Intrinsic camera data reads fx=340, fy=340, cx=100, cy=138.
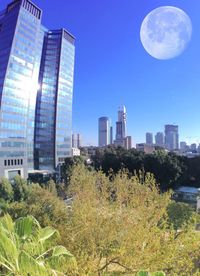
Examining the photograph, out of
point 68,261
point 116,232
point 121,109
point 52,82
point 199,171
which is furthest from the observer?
→ point 121,109

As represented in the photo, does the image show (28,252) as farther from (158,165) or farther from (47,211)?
(158,165)

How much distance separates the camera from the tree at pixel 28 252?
477 centimetres

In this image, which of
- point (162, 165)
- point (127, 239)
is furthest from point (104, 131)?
point (127, 239)

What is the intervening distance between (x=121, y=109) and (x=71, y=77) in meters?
77.6

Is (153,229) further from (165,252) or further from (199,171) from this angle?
(199,171)

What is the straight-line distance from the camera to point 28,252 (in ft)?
18.4

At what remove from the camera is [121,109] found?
139 meters

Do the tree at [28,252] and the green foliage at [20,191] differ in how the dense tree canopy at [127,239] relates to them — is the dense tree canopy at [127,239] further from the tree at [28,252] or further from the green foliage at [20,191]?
the green foliage at [20,191]

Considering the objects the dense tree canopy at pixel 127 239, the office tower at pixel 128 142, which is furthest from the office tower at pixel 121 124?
the dense tree canopy at pixel 127 239

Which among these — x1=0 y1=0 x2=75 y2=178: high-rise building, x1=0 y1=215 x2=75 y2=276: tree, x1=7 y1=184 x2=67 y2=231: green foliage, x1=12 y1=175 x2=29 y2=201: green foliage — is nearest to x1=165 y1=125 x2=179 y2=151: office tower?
x1=0 y1=0 x2=75 y2=178: high-rise building

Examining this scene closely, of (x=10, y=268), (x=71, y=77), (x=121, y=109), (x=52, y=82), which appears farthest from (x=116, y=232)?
(x=121, y=109)

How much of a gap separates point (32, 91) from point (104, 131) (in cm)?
10160

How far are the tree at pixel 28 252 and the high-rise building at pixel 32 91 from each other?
37.7 metres

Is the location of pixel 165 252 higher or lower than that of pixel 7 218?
lower
